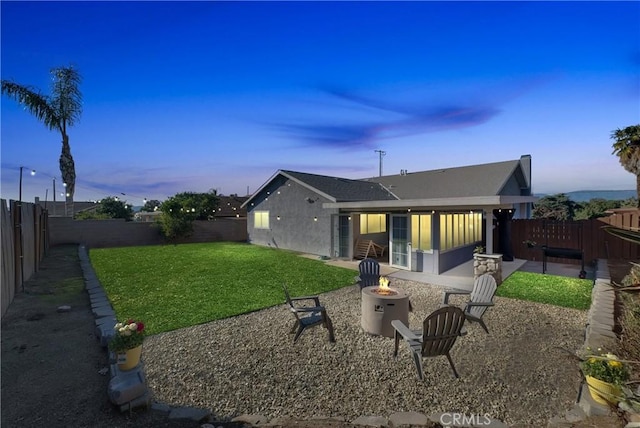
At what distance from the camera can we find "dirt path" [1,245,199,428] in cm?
296

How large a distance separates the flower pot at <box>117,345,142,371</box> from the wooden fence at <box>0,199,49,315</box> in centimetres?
433

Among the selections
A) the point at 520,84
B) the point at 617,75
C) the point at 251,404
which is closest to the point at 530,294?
the point at 251,404

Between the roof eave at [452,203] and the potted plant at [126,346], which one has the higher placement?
the roof eave at [452,203]

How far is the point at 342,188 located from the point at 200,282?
10.00 meters

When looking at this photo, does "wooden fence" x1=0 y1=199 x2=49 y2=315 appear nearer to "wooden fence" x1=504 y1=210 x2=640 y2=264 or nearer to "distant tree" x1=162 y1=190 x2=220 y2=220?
"distant tree" x1=162 y1=190 x2=220 y2=220

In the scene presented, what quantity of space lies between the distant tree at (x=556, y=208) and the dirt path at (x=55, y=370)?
3998 cm

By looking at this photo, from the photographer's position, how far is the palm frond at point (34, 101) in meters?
15.9

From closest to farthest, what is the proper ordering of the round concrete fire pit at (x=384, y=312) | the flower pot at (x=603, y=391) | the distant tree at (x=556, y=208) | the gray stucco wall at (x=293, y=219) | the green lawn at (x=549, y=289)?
the flower pot at (x=603, y=391) → the round concrete fire pit at (x=384, y=312) → the green lawn at (x=549, y=289) → the gray stucco wall at (x=293, y=219) → the distant tree at (x=556, y=208)

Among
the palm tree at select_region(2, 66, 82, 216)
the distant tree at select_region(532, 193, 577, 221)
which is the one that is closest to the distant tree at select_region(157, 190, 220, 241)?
the palm tree at select_region(2, 66, 82, 216)

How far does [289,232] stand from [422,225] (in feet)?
28.4

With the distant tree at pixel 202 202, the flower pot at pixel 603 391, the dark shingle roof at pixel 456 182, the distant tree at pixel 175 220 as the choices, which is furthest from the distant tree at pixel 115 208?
the flower pot at pixel 603 391

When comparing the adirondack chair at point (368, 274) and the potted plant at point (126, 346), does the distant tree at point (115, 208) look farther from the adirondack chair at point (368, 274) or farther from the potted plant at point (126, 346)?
the potted plant at point (126, 346)

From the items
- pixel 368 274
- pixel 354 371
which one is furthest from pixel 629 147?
pixel 354 371

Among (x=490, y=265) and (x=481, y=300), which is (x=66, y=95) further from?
(x=490, y=265)
